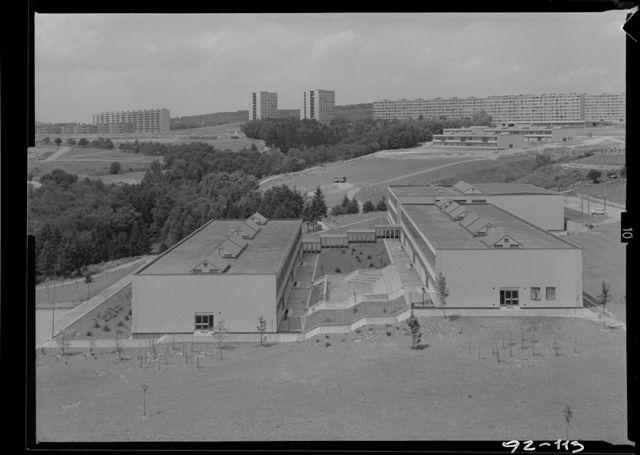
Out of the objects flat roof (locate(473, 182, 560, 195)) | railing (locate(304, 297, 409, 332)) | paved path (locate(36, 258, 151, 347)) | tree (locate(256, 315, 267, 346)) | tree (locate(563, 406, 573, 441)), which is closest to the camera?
tree (locate(563, 406, 573, 441))

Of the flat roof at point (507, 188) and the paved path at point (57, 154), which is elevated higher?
the paved path at point (57, 154)

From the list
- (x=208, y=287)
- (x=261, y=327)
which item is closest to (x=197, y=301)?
(x=208, y=287)

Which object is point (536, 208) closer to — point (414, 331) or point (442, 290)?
point (442, 290)

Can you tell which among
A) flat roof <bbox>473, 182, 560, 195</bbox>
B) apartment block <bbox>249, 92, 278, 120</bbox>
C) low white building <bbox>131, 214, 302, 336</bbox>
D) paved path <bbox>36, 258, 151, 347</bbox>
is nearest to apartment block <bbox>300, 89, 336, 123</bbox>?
apartment block <bbox>249, 92, 278, 120</bbox>

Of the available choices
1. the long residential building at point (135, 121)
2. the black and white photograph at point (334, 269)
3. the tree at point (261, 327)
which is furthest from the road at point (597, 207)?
the long residential building at point (135, 121)

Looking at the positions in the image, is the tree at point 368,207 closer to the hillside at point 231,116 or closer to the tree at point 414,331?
the hillside at point 231,116

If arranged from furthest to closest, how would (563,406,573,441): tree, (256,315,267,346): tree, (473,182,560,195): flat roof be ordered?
(473,182,560,195): flat roof < (256,315,267,346): tree < (563,406,573,441): tree

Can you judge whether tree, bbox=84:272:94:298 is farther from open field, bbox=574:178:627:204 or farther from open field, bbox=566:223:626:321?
open field, bbox=574:178:627:204

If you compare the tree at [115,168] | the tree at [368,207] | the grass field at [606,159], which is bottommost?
the tree at [368,207]
